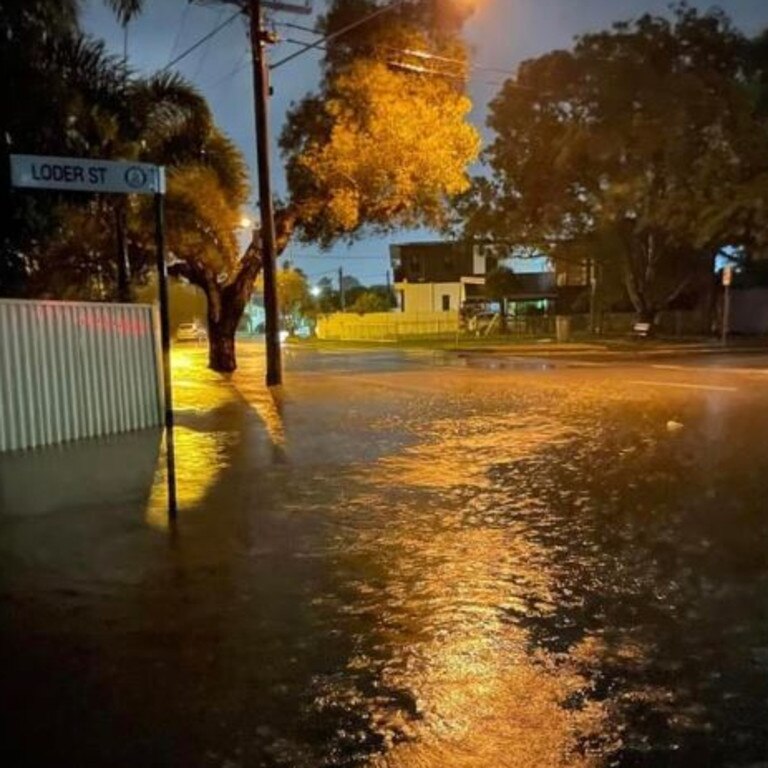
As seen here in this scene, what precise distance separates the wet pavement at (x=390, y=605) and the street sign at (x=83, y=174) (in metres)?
2.86

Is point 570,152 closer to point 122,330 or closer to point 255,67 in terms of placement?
point 255,67

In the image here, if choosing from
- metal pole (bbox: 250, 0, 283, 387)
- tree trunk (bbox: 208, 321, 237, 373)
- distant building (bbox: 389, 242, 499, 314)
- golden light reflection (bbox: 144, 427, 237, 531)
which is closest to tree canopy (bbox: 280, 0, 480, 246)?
metal pole (bbox: 250, 0, 283, 387)

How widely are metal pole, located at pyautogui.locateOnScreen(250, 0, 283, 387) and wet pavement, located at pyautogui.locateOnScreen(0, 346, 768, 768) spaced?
10.1 meters

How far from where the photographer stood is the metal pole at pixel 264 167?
72.3ft

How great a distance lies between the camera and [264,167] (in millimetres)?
22406

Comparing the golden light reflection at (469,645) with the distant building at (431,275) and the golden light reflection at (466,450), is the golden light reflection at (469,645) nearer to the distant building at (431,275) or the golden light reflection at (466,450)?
the golden light reflection at (466,450)

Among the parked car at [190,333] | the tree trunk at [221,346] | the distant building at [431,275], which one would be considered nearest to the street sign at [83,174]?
the tree trunk at [221,346]

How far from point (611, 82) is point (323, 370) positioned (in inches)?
705

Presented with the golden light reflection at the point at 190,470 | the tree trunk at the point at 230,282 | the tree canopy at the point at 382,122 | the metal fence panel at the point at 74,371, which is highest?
the tree canopy at the point at 382,122

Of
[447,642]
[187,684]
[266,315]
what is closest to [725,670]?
[447,642]

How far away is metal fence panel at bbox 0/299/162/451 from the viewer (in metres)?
12.5

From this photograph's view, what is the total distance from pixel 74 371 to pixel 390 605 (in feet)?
28.3

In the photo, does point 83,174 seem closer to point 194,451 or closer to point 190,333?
point 194,451

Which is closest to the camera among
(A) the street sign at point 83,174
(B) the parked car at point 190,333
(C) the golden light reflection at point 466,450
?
(A) the street sign at point 83,174
